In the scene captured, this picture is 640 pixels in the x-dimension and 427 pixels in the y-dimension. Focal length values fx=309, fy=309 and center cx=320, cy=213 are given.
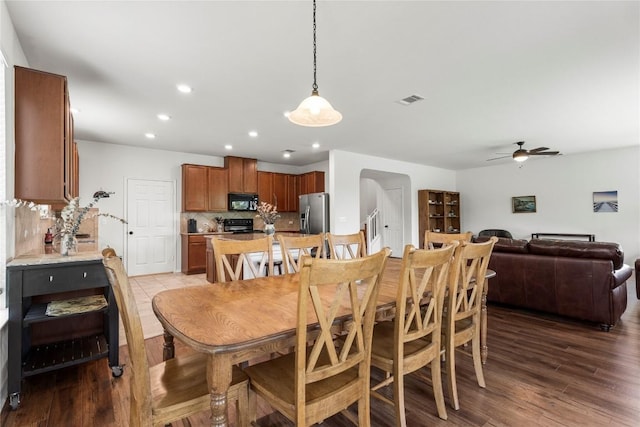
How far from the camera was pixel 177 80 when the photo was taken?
3100 millimetres

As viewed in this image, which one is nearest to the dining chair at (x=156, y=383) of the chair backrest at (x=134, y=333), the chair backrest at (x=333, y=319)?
the chair backrest at (x=134, y=333)

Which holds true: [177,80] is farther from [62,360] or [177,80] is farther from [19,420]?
[19,420]

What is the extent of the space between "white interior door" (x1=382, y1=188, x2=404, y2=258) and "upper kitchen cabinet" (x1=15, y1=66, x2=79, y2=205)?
729 cm

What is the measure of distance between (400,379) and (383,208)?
753 centimetres

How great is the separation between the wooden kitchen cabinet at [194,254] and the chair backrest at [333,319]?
5.24 meters

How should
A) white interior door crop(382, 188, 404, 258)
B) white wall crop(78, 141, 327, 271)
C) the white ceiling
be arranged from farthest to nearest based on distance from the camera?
1. white interior door crop(382, 188, 404, 258)
2. white wall crop(78, 141, 327, 271)
3. the white ceiling

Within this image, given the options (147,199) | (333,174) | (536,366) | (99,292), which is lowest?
(536,366)

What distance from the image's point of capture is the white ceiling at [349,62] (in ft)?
6.92

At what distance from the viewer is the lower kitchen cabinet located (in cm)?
202

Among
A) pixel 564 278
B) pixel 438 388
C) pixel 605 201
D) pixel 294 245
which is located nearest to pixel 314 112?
pixel 294 245

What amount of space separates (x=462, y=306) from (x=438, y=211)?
22.1ft

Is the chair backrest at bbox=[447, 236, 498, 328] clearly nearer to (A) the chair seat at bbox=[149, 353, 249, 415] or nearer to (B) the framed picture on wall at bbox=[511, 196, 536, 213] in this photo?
(A) the chair seat at bbox=[149, 353, 249, 415]

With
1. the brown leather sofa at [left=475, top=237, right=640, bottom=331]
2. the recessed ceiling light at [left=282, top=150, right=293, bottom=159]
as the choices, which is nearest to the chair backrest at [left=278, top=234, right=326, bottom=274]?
the brown leather sofa at [left=475, top=237, right=640, bottom=331]

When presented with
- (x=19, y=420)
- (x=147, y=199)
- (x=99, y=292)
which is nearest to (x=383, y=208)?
(x=147, y=199)
